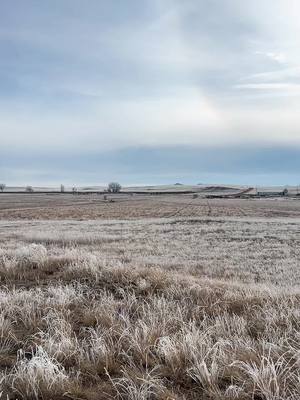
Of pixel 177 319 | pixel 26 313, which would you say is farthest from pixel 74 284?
pixel 177 319

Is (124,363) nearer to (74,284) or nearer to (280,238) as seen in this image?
(74,284)

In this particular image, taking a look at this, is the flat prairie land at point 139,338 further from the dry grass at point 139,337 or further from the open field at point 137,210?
the open field at point 137,210

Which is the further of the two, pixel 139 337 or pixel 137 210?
pixel 137 210

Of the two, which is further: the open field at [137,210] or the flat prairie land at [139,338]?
the open field at [137,210]

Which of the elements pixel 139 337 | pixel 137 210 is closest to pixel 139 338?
pixel 139 337

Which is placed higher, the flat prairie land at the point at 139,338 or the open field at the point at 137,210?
the flat prairie land at the point at 139,338

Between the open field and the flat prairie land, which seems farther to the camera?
the open field

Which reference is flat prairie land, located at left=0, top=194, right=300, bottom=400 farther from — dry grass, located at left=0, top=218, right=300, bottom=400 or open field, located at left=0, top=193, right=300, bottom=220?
open field, located at left=0, top=193, right=300, bottom=220

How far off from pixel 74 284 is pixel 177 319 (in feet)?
9.44

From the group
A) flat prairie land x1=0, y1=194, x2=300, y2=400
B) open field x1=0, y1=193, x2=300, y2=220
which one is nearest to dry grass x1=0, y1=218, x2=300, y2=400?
flat prairie land x1=0, y1=194, x2=300, y2=400

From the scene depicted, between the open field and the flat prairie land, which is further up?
the flat prairie land

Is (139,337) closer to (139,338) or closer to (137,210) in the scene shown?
(139,338)

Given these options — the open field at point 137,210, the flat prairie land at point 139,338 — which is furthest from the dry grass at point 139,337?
the open field at point 137,210

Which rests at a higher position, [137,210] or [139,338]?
[139,338]
